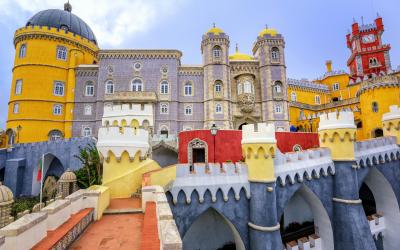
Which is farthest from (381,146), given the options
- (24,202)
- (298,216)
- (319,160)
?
(24,202)

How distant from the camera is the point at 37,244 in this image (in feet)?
14.3

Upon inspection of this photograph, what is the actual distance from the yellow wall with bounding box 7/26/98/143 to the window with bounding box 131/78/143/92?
27.7 feet

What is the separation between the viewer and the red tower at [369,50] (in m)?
38.6

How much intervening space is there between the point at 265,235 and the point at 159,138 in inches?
579

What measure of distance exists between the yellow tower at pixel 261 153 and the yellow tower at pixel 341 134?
17.1 ft

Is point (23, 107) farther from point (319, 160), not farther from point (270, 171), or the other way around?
→ point (319, 160)

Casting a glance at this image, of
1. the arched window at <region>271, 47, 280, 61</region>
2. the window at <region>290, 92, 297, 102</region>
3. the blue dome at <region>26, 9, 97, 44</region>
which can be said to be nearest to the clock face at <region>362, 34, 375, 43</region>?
the window at <region>290, 92, 297, 102</region>

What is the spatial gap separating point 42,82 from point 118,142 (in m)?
24.9

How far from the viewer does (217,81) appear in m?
27.7

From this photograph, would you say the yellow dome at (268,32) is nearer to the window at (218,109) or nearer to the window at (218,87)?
the window at (218,87)

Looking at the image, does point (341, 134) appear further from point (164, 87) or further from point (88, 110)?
point (88, 110)

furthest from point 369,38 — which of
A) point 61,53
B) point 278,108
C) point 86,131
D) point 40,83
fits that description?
point 40,83

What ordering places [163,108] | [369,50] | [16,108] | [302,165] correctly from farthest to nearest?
[369,50] → [163,108] → [16,108] → [302,165]

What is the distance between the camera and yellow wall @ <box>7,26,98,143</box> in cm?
2616
